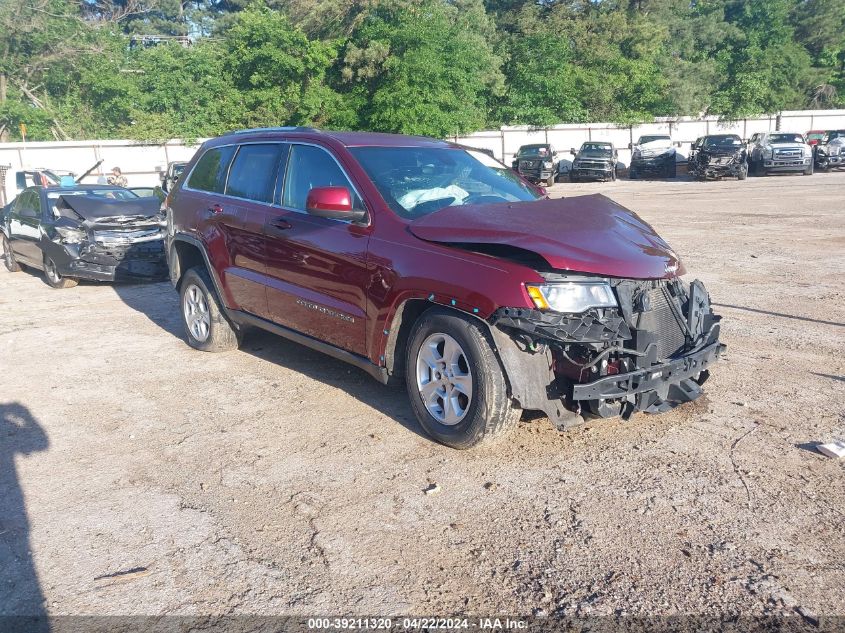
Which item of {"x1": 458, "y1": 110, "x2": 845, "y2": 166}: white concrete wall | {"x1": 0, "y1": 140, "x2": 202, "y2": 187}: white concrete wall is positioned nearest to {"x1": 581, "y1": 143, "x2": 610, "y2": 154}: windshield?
{"x1": 458, "y1": 110, "x2": 845, "y2": 166}: white concrete wall

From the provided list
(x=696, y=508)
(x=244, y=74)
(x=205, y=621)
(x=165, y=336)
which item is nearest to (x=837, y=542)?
(x=696, y=508)

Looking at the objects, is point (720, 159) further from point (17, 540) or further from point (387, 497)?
point (17, 540)

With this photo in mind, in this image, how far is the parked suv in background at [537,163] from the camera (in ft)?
102

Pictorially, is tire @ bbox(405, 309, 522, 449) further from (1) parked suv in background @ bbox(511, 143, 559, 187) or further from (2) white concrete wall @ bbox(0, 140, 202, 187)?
(2) white concrete wall @ bbox(0, 140, 202, 187)

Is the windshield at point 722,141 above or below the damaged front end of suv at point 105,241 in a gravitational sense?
above

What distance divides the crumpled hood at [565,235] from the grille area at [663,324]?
0.14 metres

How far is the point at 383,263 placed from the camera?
14.8 ft

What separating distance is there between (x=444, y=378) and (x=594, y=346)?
91 cm

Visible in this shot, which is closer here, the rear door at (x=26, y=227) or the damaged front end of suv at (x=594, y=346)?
the damaged front end of suv at (x=594, y=346)

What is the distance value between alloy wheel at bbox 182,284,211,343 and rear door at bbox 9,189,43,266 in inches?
226

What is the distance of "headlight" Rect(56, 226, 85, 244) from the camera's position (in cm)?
1052

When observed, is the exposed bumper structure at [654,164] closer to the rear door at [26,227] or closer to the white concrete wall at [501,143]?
the white concrete wall at [501,143]

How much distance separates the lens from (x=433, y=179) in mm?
A: 5066

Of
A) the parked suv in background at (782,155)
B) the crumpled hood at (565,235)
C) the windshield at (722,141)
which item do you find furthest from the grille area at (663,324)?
the parked suv in background at (782,155)
